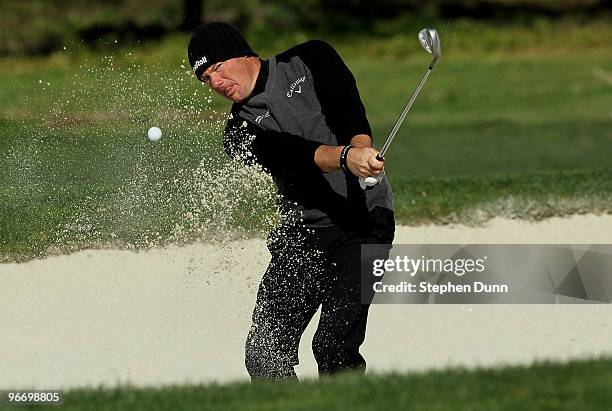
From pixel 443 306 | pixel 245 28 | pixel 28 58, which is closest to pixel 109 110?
pixel 443 306

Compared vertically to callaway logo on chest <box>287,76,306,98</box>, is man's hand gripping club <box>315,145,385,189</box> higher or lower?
lower

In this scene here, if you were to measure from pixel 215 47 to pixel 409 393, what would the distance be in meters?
1.71

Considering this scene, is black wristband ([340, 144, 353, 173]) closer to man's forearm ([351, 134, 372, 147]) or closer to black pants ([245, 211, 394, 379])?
man's forearm ([351, 134, 372, 147])

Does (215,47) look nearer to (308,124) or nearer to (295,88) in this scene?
(295,88)

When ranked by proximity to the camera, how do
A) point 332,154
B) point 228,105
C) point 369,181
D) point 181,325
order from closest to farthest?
point 369,181 → point 332,154 → point 181,325 → point 228,105

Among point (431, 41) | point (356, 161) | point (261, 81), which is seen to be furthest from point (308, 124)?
point (431, 41)

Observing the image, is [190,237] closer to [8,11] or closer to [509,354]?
[509,354]

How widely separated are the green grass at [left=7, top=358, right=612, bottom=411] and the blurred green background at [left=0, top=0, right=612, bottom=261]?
2.65 metres

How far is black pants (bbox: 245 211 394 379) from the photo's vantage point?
19.2 ft

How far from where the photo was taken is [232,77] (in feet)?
18.8

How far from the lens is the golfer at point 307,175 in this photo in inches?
225

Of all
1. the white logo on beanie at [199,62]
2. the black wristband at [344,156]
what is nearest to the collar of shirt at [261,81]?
the white logo on beanie at [199,62]

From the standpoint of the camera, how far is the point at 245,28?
1082 inches

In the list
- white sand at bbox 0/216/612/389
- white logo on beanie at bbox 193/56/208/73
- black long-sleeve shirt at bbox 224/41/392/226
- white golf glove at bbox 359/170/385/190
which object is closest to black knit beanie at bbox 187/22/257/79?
white logo on beanie at bbox 193/56/208/73
